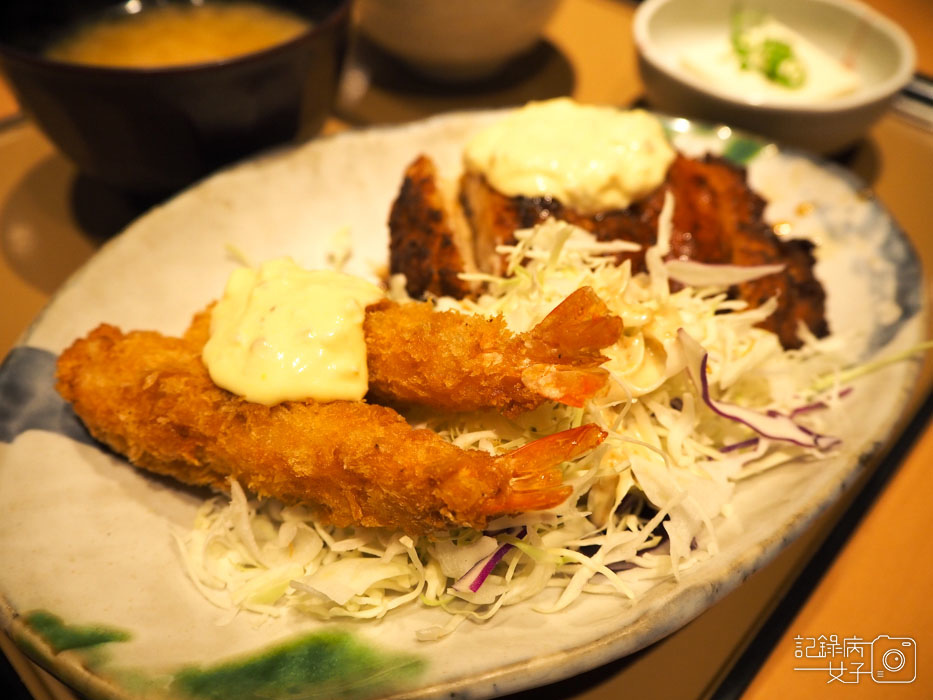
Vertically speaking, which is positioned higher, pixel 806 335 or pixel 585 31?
pixel 585 31

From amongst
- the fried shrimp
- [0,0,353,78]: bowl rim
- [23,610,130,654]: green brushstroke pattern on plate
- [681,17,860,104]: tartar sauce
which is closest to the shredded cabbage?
the fried shrimp

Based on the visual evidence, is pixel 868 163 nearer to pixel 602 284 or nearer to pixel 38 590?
pixel 602 284

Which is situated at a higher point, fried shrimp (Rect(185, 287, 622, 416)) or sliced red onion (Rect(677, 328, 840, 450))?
fried shrimp (Rect(185, 287, 622, 416))

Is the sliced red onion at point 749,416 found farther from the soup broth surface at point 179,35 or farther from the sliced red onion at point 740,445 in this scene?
the soup broth surface at point 179,35

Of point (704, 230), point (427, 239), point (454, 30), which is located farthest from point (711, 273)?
point (454, 30)

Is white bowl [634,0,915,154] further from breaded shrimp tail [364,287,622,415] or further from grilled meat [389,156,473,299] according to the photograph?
breaded shrimp tail [364,287,622,415]

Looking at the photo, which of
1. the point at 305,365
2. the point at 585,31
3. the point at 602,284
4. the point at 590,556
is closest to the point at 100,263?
the point at 305,365
